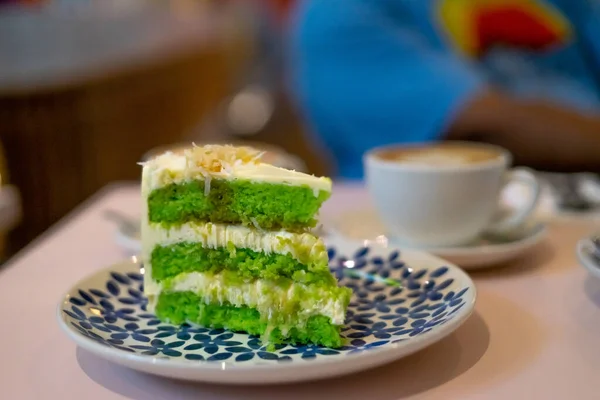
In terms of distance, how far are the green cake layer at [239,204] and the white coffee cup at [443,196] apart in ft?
0.84

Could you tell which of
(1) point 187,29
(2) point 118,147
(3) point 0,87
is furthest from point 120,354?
(1) point 187,29

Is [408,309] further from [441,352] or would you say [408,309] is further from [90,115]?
[90,115]

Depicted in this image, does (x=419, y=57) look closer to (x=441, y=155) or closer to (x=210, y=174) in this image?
A: (x=441, y=155)

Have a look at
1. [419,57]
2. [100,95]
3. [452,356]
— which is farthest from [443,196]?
[100,95]

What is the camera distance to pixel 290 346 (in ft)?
2.07

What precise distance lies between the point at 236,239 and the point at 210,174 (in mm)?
74

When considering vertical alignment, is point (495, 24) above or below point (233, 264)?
above

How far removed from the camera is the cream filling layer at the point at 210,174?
0.67 metres

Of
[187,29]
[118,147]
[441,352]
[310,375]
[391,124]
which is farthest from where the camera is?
[187,29]

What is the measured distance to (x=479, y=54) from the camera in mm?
1750

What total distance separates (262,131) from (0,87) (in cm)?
168

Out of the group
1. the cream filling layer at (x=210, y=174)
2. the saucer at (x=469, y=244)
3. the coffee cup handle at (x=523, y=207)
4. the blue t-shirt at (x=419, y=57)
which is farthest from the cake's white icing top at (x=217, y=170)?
the blue t-shirt at (x=419, y=57)

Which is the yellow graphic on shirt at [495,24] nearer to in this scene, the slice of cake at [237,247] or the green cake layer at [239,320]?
the slice of cake at [237,247]

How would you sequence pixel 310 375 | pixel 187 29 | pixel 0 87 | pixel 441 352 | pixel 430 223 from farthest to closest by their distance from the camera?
pixel 187 29 → pixel 0 87 → pixel 430 223 → pixel 441 352 → pixel 310 375
